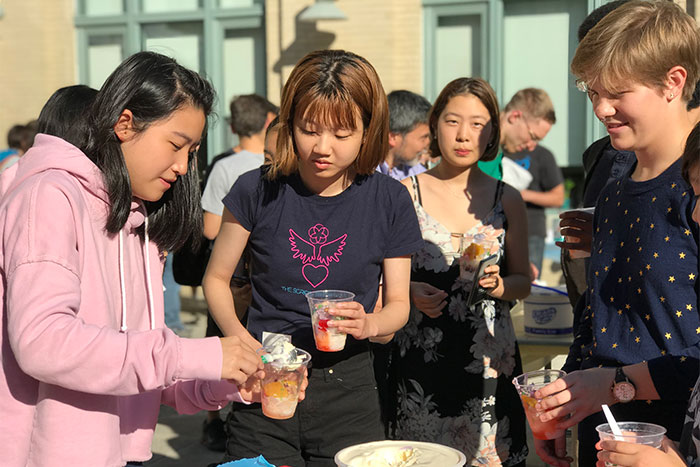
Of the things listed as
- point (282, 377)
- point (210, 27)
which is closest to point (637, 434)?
point (282, 377)

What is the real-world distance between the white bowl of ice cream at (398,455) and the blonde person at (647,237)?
0.31m

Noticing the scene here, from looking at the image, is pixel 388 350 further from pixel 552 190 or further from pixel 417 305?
pixel 552 190

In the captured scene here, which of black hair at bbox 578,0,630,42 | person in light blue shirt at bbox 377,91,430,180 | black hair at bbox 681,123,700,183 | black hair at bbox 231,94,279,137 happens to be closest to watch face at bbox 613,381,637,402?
black hair at bbox 681,123,700,183

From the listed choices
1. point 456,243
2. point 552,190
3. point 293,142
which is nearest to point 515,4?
point 552,190

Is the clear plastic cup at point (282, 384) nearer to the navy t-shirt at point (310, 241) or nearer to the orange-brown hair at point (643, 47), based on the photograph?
the navy t-shirt at point (310, 241)

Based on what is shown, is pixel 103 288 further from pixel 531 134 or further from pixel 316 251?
pixel 531 134

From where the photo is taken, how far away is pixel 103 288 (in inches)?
90.0

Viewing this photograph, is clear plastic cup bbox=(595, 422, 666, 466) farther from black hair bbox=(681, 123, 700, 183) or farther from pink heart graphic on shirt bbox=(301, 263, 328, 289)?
pink heart graphic on shirt bbox=(301, 263, 328, 289)

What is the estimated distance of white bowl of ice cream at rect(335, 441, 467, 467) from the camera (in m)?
2.29

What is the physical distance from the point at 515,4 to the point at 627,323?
880 centimetres

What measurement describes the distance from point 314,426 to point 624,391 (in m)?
1.02

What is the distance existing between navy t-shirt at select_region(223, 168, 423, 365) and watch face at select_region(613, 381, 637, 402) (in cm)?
91

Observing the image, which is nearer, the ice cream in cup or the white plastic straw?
the white plastic straw

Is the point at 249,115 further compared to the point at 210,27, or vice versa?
the point at 210,27
